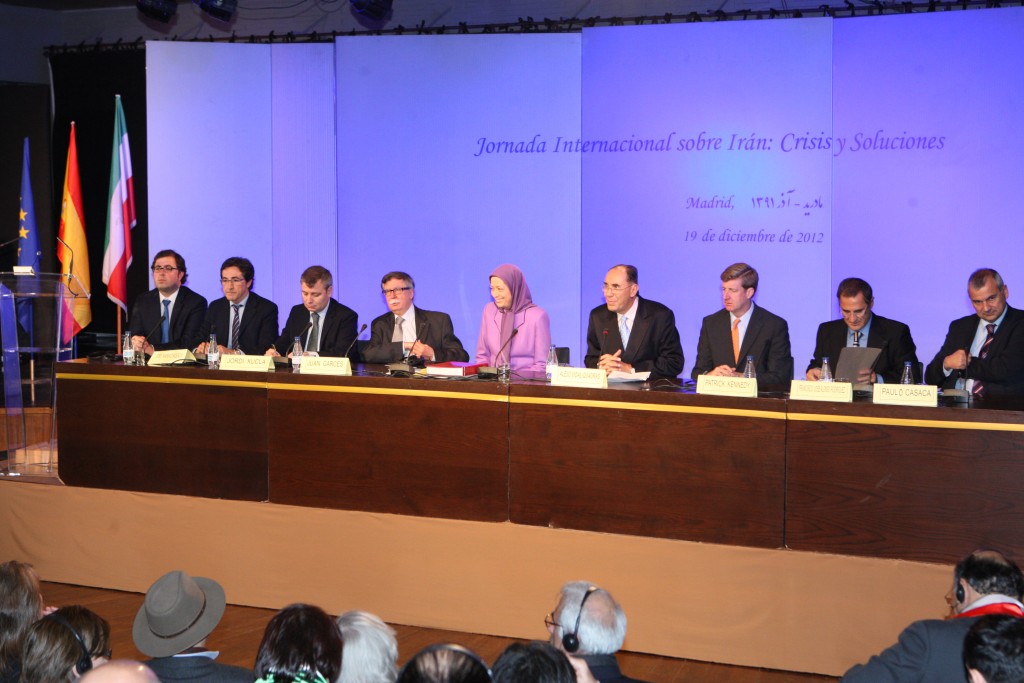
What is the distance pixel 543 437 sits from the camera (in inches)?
157

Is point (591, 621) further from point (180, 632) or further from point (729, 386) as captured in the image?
point (729, 386)

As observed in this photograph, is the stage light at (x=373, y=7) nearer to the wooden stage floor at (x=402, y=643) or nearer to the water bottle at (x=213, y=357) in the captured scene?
the water bottle at (x=213, y=357)

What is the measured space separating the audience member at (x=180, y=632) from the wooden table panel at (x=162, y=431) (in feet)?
6.30

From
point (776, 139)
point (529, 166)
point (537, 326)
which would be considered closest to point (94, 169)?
point (529, 166)

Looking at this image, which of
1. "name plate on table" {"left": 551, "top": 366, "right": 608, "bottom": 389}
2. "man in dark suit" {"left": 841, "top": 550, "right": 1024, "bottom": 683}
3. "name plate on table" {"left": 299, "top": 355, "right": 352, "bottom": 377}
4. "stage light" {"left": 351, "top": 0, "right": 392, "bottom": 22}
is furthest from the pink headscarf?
"man in dark suit" {"left": 841, "top": 550, "right": 1024, "bottom": 683}

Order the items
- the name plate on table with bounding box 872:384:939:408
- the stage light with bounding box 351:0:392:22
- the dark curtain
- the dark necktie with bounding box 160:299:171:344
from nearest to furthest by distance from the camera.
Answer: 1. the name plate on table with bounding box 872:384:939:408
2. the dark necktie with bounding box 160:299:171:344
3. the stage light with bounding box 351:0:392:22
4. the dark curtain

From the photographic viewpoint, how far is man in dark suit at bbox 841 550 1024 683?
2.29 meters

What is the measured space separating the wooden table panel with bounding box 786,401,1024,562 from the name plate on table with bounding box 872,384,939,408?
0.16ft

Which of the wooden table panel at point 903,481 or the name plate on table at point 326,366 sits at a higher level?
the name plate on table at point 326,366

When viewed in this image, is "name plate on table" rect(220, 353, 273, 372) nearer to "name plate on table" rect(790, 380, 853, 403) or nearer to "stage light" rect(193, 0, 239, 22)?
"name plate on table" rect(790, 380, 853, 403)

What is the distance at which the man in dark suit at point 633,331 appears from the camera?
518 centimetres

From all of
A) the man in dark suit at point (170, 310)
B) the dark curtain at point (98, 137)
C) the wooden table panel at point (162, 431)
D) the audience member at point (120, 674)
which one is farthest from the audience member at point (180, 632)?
the dark curtain at point (98, 137)

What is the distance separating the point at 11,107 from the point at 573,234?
4.43 m

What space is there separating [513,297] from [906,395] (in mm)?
2291
